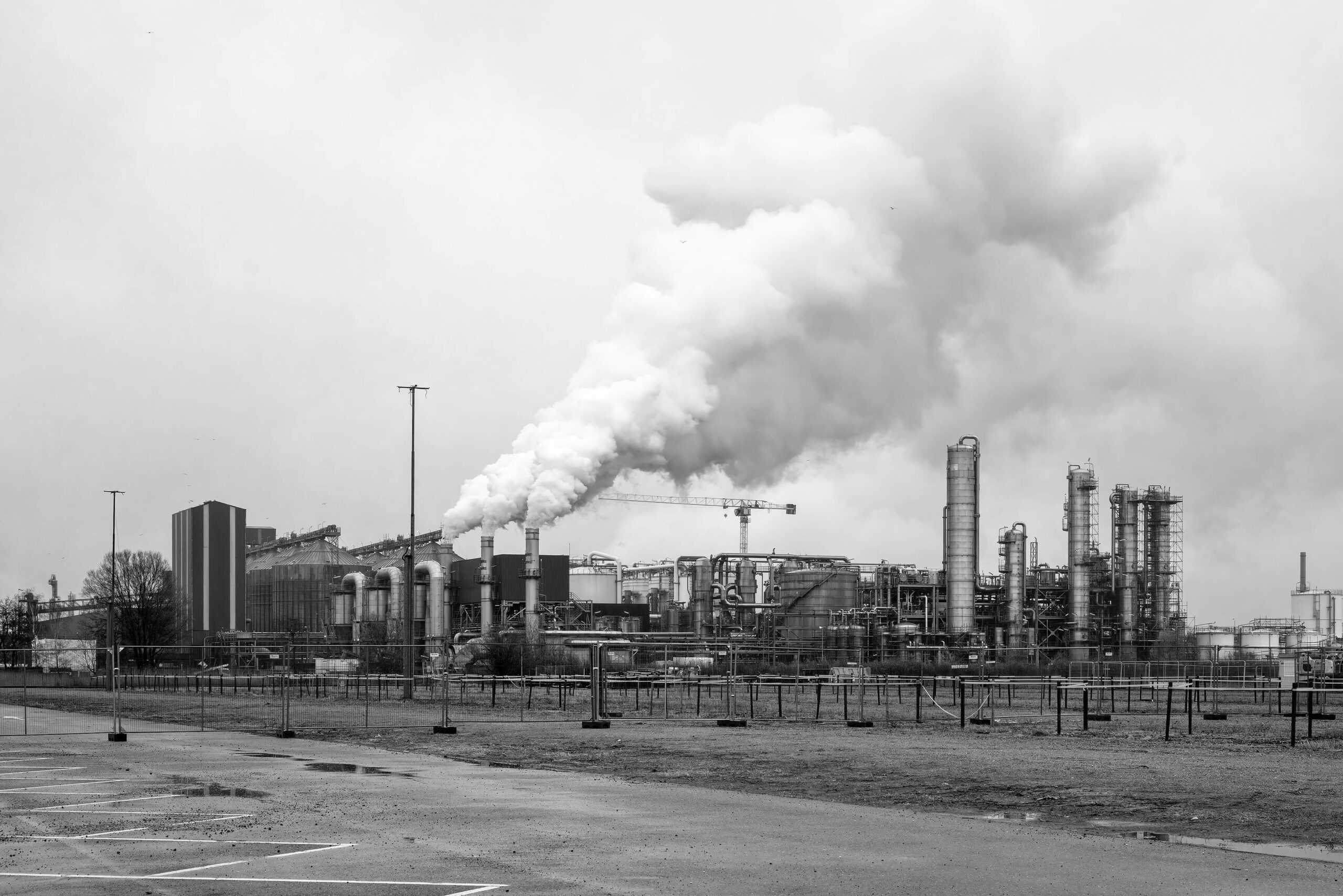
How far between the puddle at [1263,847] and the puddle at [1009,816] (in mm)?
1415

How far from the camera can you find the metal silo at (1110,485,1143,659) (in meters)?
97.6

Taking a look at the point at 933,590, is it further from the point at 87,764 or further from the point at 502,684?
the point at 87,764

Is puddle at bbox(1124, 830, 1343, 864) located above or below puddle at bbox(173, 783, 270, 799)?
above

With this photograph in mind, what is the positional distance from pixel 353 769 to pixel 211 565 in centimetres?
10058

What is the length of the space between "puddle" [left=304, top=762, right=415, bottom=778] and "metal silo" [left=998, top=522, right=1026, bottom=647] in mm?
77795

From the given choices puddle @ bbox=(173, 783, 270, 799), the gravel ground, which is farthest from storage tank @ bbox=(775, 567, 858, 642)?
puddle @ bbox=(173, 783, 270, 799)

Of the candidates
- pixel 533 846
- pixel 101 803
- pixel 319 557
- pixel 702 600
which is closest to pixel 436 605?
pixel 702 600

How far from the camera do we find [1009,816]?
51.7ft

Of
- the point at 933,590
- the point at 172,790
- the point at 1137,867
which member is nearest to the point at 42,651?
the point at 172,790

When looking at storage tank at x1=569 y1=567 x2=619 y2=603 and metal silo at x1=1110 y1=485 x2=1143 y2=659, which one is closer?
metal silo at x1=1110 y1=485 x2=1143 y2=659

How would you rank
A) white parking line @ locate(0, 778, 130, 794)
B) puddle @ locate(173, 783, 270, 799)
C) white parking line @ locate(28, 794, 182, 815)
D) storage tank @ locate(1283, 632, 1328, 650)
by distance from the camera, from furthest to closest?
storage tank @ locate(1283, 632, 1328, 650) → white parking line @ locate(0, 778, 130, 794) → puddle @ locate(173, 783, 270, 799) → white parking line @ locate(28, 794, 182, 815)

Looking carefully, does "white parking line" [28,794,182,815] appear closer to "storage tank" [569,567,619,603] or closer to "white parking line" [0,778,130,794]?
"white parking line" [0,778,130,794]

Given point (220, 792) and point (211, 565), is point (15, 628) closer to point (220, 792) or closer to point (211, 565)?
point (211, 565)

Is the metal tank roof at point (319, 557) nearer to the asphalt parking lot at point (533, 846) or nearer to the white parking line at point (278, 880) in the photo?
the asphalt parking lot at point (533, 846)
